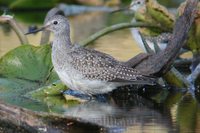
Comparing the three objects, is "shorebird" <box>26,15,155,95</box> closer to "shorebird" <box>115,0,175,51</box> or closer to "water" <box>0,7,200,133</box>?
"water" <box>0,7,200,133</box>

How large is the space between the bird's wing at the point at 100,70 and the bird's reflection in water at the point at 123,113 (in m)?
0.29

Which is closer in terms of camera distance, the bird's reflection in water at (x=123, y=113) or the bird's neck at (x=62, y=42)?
the bird's reflection in water at (x=123, y=113)

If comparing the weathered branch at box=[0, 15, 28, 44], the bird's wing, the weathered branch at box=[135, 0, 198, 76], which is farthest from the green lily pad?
the weathered branch at box=[135, 0, 198, 76]

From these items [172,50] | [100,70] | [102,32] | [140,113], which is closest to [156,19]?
[102,32]

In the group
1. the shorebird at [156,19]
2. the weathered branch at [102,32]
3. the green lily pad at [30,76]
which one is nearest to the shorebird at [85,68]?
the green lily pad at [30,76]

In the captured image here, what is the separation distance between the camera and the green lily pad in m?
11.1

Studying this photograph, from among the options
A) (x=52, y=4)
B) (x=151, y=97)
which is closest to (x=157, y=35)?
(x=151, y=97)

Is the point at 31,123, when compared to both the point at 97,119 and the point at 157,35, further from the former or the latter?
the point at 157,35

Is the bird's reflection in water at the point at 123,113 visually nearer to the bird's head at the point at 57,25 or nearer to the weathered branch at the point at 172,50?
the weathered branch at the point at 172,50

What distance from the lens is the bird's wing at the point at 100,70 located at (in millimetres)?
11039

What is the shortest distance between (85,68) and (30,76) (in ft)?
2.58

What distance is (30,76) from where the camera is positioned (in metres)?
11.3

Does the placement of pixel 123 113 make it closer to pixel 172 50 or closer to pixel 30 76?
pixel 172 50

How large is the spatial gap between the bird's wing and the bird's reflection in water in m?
0.29
